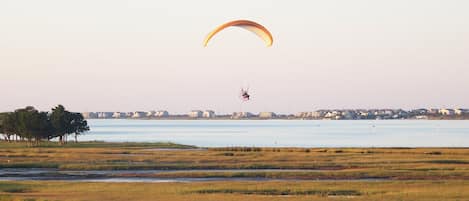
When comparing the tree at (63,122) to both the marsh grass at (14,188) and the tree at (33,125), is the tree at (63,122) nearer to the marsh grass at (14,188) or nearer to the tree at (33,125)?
the tree at (33,125)

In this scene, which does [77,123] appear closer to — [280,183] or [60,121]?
[60,121]

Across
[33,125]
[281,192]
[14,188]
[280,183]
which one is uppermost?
[33,125]

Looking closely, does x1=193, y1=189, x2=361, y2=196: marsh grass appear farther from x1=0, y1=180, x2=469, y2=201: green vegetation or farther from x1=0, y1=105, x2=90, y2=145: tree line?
x1=0, y1=105, x2=90, y2=145: tree line

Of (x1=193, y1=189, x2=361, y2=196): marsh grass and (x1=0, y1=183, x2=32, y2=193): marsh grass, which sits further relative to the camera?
(x1=0, y1=183, x2=32, y2=193): marsh grass

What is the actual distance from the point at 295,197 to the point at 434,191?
6.85m

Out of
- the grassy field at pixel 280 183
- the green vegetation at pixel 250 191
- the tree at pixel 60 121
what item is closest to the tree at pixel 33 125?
the tree at pixel 60 121

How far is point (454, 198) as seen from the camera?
38219 mm

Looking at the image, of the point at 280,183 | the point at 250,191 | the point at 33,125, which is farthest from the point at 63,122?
the point at 250,191

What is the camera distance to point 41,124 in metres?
111

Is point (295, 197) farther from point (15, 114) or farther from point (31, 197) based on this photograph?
point (15, 114)

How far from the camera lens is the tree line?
363 ft

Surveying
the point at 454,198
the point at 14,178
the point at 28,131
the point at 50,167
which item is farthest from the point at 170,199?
the point at 28,131

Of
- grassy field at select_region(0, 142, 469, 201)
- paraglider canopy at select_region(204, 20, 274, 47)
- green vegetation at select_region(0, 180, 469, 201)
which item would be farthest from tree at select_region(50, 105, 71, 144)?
paraglider canopy at select_region(204, 20, 274, 47)

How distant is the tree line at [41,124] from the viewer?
11075cm
